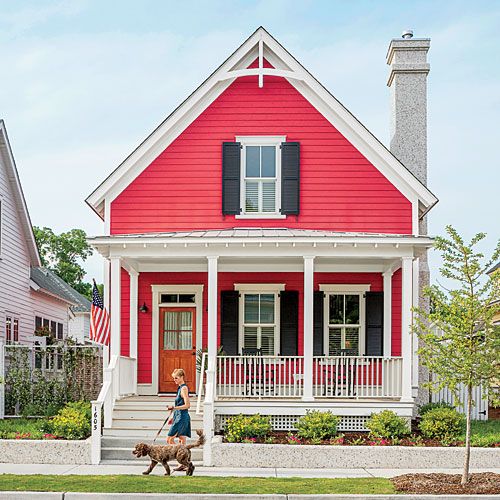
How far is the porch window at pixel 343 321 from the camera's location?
20.4 metres

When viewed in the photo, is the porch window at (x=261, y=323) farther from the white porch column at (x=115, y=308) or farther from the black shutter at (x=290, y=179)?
the white porch column at (x=115, y=308)

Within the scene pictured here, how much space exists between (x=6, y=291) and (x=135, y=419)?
9.91 meters

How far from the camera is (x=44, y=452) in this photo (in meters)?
16.0

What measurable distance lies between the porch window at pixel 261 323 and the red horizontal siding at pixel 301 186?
1821 mm

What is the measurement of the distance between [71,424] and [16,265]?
1137 centimetres

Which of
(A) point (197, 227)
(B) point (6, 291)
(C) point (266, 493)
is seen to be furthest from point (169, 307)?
(C) point (266, 493)

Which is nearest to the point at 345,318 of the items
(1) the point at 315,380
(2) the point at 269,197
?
(1) the point at 315,380

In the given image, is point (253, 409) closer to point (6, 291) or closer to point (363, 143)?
point (363, 143)

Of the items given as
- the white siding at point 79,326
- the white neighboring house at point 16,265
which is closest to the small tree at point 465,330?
the white neighboring house at point 16,265

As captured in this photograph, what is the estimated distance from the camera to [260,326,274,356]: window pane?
20.5 metres

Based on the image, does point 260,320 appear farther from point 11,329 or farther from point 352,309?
point 11,329

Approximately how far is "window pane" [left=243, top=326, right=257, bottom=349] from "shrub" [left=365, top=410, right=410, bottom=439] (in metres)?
4.25

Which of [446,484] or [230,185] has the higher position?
[230,185]

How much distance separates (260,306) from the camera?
20625 millimetres
